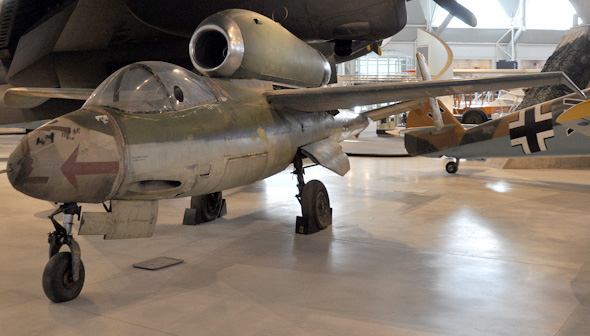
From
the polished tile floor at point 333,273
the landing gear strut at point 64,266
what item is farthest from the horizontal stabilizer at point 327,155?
the landing gear strut at point 64,266

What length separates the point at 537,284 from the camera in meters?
3.99

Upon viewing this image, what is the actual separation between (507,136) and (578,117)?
5.27 meters

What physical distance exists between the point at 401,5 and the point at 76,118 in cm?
545

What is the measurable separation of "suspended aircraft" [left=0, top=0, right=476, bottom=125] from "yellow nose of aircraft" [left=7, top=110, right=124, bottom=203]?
4.63 m

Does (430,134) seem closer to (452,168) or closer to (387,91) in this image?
(452,168)

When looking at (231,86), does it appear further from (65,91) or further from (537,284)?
(537,284)

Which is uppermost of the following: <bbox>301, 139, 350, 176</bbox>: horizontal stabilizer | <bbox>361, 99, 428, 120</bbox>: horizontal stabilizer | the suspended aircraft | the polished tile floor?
the suspended aircraft

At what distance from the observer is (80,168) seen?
3307 millimetres

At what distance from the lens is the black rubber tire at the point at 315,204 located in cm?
584

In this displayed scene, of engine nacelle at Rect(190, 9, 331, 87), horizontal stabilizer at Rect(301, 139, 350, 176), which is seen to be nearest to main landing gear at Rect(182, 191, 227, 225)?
horizontal stabilizer at Rect(301, 139, 350, 176)

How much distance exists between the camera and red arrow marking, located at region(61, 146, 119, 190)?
3264mm

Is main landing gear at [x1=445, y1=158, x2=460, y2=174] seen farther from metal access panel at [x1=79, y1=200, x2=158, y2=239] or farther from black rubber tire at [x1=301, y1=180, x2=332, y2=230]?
metal access panel at [x1=79, y1=200, x2=158, y2=239]

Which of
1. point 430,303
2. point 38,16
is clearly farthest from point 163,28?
point 430,303

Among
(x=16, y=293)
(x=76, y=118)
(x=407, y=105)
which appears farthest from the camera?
(x=407, y=105)
